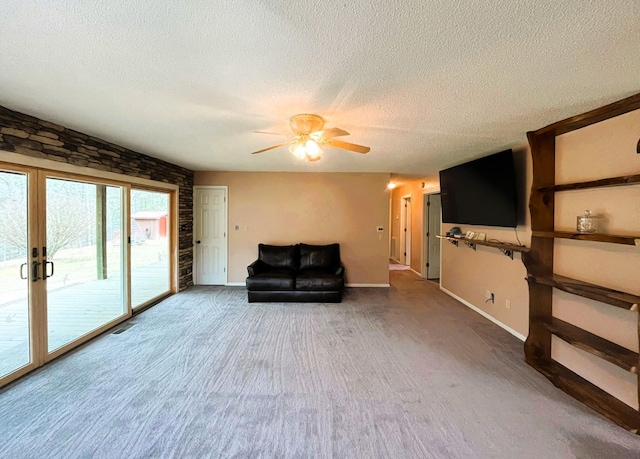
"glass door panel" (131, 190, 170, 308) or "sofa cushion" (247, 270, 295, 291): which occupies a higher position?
"glass door panel" (131, 190, 170, 308)

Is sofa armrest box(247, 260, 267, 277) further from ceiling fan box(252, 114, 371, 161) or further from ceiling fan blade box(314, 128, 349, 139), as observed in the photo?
ceiling fan blade box(314, 128, 349, 139)

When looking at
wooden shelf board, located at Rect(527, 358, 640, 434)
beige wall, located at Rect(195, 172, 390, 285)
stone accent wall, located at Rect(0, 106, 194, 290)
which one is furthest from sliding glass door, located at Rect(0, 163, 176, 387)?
wooden shelf board, located at Rect(527, 358, 640, 434)

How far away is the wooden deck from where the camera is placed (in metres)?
2.40

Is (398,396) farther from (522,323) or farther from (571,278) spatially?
(522,323)

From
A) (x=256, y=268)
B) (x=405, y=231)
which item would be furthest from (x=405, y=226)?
(x=256, y=268)

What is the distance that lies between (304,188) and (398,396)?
4.03m

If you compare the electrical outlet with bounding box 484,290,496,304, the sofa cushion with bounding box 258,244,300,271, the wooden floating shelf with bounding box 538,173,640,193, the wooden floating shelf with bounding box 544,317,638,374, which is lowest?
the electrical outlet with bounding box 484,290,496,304

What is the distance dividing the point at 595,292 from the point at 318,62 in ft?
8.34

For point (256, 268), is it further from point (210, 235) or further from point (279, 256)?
point (210, 235)

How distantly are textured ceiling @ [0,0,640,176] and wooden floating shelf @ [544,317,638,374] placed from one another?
1.83 meters

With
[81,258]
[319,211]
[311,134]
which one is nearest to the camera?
[311,134]

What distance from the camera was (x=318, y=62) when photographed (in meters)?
1.53

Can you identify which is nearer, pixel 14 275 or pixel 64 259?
pixel 14 275

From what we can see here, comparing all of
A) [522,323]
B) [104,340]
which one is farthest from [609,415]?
[104,340]
